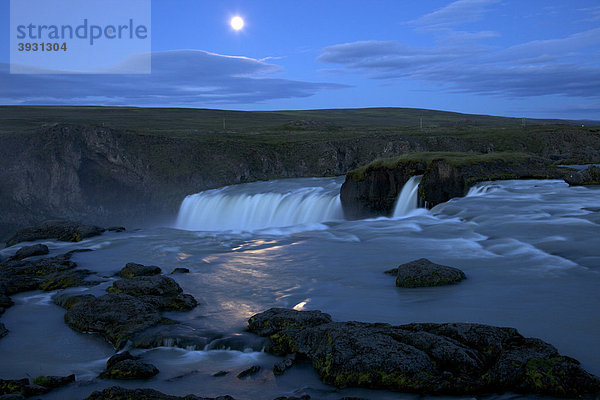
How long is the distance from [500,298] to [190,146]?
44.5 metres

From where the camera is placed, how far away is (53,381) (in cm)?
753

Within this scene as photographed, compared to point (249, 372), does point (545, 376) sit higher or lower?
higher

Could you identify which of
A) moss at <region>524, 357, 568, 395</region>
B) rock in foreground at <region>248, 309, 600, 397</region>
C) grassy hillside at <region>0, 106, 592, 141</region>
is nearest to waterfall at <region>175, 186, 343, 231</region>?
grassy hillside at <region>0, 106, 592, 141</region>

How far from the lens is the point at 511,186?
79.4ft

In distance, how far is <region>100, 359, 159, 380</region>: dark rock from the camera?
305 inches

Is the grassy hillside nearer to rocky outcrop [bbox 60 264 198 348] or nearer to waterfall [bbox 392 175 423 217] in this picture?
waterfall [bbox 392 175 423 217]

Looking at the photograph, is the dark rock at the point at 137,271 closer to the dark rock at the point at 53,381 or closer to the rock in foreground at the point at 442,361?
the dark rock at the point at 53,381

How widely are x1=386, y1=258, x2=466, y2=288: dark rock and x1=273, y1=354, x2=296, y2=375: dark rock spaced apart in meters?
4.48

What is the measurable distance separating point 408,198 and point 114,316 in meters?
18.4

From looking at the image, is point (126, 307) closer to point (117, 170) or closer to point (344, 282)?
point (344, 282)

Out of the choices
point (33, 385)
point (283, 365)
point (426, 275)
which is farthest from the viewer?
point (426, 275)

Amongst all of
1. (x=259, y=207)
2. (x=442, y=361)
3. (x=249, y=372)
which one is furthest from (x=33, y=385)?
(x=259, y=207)

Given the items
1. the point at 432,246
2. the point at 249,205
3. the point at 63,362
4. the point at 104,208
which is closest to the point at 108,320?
the point at 63,362

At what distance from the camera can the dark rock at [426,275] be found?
11.5m
